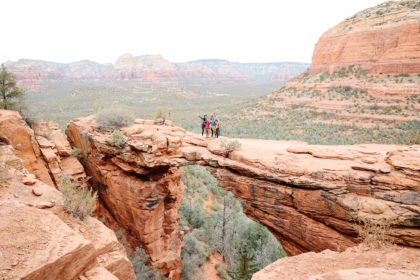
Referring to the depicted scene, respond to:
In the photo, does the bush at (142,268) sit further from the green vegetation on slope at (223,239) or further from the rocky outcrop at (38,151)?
the rocky outcrop at (38,151)

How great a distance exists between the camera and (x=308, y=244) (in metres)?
6.89

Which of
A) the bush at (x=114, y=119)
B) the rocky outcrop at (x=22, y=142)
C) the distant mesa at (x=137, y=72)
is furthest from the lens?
the distant mesa at (x=137, y=72)

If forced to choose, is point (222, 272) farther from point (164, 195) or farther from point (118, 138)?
point (118, 138)

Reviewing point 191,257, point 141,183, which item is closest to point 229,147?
point 141,183

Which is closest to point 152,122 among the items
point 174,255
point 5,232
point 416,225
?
point 174,255

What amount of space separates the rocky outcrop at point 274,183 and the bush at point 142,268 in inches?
16.9

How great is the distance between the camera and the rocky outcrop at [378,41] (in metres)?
34.7

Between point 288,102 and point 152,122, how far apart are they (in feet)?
123

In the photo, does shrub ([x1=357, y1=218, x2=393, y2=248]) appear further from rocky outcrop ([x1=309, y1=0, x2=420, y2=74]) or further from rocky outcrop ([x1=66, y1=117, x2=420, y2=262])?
rocky outcrop ([x1=309, y1=0, x2=420, y2=74])

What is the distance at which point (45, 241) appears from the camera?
382cm

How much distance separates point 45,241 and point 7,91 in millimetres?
11014

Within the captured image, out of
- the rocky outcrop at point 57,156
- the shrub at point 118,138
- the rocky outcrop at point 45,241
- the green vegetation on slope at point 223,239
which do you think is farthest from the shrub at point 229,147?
the rocky outcrop at point 57,156

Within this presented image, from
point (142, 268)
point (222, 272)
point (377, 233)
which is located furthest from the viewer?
point (222, 272)

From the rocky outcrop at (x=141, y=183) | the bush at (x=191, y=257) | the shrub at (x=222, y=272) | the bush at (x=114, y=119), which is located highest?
the bush at (x=114, y=119)
